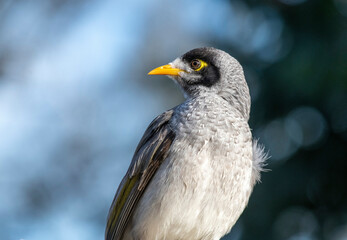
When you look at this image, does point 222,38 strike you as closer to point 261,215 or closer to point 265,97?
point 265,97

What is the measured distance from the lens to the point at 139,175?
503cm

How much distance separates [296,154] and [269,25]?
206 cm

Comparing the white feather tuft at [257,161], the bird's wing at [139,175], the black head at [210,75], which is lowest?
the white feather tuft at [257,161]

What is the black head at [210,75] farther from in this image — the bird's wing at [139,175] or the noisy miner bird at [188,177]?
the bird's wing at [139,175]

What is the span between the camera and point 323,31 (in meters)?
8.53

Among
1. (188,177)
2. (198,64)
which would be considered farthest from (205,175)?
(198,64)

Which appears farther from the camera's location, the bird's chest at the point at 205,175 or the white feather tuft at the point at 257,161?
the white feather tuft at the point at 257,161

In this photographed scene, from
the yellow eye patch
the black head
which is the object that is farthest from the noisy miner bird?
the yellow eye patch

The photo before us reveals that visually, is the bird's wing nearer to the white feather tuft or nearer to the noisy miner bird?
the noisy miner bird

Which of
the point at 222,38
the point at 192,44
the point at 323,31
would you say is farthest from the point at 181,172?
the point at 192,44

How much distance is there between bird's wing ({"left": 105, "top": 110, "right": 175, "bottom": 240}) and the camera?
16.2 ft

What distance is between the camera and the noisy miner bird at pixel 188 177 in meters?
4.75

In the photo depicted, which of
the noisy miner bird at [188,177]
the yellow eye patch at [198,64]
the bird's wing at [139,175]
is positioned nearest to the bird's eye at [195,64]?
the yellow eye patch at [198,64]

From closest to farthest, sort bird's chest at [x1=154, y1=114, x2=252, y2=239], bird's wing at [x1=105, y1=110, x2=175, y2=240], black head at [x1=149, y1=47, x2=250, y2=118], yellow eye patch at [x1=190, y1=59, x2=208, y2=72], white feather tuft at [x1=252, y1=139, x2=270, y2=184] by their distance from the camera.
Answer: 1. bird's chest at [x1=154, y1=114, x2=252, y2=239]
2. bird's wing at [x1=105, y1=110, x2=175, y2=240]
3. white feather tuft at [x1=252, y1=139, x2=270, y2=184]
4. black head at [x1=149, y1=47, x2=250, y2=118]
5. yellow eye patch at [x1=190, y1=59, x2=208, y2=72]
